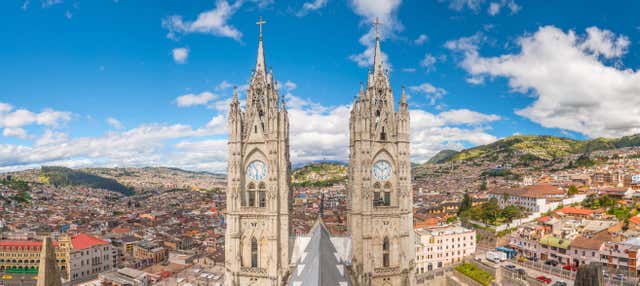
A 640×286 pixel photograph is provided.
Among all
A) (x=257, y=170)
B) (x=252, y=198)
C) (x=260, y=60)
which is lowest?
(x=252, y=198)

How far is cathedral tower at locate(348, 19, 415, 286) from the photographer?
26.1 m

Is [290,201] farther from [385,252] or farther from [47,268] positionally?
[47,268]

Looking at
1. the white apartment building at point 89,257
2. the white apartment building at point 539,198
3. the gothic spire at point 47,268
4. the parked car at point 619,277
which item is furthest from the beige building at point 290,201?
the white apartment building at point 539,198

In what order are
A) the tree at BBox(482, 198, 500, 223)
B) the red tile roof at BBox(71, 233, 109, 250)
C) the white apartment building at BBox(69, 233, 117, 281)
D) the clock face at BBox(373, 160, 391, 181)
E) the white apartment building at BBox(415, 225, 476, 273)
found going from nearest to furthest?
the clock face at BBox(373, 160, 391, 181), the white apartment building at BBox(415, 225, 476, 273), the white apartment building at BBox(69, 233, 117, 281), the red tile roof at BBox(71, 233, 109, 250), the tree at BBox(482, 198, 500, 223)

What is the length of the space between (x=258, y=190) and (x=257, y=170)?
129 centimetres

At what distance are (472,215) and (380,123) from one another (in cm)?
6807

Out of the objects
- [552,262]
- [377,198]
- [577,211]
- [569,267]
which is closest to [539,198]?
[577,211]

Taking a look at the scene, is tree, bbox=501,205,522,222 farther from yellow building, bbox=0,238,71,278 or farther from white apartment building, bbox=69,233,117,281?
yellow building, bbox=0,238,71,278

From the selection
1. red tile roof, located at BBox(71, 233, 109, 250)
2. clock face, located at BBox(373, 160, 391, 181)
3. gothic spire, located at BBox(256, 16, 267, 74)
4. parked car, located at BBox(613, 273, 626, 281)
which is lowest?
red tile roof, located at BBox(71, 233, 109, 250)

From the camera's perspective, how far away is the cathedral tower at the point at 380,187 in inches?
1027

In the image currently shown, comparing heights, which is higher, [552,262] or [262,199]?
[262,199]

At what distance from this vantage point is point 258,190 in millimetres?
25891

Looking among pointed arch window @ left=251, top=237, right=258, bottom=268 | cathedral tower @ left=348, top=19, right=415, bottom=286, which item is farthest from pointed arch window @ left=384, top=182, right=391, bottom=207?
pointed arch window @ left=251, top=237, right=258, bottom=268

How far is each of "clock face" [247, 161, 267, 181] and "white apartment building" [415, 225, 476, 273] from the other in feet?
153
